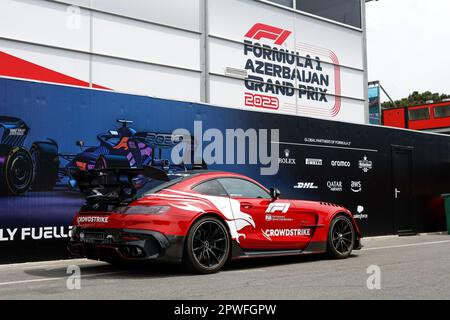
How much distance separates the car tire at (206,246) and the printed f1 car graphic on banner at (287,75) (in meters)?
9.32

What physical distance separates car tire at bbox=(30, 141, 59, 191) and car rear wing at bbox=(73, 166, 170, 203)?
1.95 metres

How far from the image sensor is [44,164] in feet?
30.0

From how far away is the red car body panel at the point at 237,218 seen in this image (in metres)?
6.84

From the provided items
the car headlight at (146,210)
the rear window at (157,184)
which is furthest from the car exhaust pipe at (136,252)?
the rear window at (157,184)

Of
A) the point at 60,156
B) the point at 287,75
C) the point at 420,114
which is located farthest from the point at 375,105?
the point at 60,156

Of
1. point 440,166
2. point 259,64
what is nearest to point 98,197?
point 259,64

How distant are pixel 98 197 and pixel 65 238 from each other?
8.13 feet

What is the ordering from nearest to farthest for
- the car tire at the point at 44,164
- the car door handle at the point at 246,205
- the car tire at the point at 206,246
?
the car tire at the point at 206,246 → the car door handle at the point at 246,205 → the car tire at the point at 44,164

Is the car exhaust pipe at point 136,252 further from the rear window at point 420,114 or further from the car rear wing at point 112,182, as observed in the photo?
the rear window at point 420,114

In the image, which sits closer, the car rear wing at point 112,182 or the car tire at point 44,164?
the car rear wing at point 112,182

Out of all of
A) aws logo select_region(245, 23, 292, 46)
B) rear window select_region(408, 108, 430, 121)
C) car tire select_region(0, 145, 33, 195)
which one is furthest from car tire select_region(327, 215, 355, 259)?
rear window select_region(408, 108, 430, 121)

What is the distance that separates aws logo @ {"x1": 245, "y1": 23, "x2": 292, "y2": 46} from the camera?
16734 millimetres

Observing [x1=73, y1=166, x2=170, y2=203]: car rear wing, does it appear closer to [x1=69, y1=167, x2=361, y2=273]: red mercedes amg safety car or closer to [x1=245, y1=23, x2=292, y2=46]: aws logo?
[x1=69, y1=167, x2=361, y2=273]: red mercedes amg safety car

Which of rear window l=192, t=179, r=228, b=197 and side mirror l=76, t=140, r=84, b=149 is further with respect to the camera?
side mirror l=76, t=140, r=84, b=149
